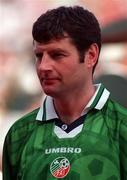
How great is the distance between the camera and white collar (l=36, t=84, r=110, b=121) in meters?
1.74

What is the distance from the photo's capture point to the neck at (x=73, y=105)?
5.66 feet

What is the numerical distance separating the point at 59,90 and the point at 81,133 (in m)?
0.15

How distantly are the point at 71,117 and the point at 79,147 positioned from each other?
0.12 meters

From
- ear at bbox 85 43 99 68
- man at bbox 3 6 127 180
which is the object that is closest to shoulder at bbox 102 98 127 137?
man at bbox 3 6 127 180

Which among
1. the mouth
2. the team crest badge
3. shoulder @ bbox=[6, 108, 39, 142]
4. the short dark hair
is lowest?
the team crest badge

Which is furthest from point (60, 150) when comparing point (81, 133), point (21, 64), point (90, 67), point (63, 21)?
point (21, 64)

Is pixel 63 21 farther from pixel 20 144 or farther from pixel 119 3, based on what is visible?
pixel 119 3

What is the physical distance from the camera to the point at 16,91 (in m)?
3.88

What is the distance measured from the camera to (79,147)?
167 centimetres

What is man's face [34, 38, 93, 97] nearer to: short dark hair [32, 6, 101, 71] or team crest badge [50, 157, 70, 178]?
short dark hair [32, 6, 101, 71]

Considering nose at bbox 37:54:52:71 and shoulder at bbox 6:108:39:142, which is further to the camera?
shoulder at bbox 6:108:39:142

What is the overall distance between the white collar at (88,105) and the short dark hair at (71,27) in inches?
6.0

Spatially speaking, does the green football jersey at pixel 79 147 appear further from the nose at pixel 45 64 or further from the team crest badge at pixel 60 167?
the nose at pixel 45 64

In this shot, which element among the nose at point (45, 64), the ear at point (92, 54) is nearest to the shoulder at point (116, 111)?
the ear at point (92, 54)
